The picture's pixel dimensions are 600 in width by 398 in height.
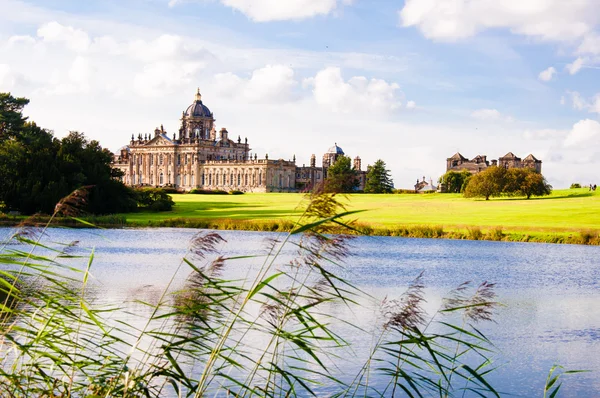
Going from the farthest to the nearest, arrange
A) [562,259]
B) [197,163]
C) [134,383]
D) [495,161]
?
[495,161], [197,163], [562,259], [134,383]

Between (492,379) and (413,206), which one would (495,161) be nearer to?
(413,206)

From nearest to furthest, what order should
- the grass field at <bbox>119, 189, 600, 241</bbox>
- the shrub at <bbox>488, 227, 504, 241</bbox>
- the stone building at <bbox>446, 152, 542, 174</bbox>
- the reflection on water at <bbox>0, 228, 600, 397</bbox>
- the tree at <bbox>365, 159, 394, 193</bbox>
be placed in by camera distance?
the reflection on water at <bbox>0, 228, 600, 397</bbox>
the shrub at <bbox>488, 227, 504, 241</bbox>
the grass field at <bbox>119, 189, 600, 241</bbox>
the tree at <bbox>365, 159, 394, 193</bbox>
the stone building at <bbox>446, 152, 542, 174</bbox>

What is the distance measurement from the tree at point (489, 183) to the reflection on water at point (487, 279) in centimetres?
4314

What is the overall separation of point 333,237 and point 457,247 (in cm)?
3471

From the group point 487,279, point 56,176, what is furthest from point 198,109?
point 487,279

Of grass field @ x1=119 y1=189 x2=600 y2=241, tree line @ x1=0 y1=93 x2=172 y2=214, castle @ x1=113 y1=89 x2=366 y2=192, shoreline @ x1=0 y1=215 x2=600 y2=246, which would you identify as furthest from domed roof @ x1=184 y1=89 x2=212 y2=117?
shoreline @ x1=0 y1=215 x2=600 y2=246

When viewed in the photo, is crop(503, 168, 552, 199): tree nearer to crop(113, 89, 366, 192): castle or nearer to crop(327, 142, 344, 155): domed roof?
crop(113, 89, 366, 192): castle

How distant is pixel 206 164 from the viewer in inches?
5566

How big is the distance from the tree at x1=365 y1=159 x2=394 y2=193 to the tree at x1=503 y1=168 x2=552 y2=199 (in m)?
33.7

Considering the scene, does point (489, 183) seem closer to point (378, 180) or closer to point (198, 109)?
point (378, 180)

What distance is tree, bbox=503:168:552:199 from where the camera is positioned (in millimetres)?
85812

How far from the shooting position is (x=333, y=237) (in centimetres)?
589

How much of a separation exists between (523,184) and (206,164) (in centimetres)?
6865

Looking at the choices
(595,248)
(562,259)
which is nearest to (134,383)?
(562,259)
